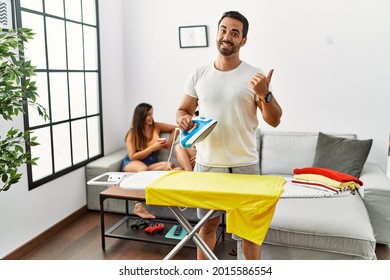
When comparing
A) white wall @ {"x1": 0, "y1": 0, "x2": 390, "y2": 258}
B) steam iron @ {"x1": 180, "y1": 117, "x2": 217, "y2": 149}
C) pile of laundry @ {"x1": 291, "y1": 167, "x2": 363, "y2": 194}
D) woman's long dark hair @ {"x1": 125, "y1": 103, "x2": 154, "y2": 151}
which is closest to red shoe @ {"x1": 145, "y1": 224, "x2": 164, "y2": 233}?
white wall @ {"x1": 0, "y1": 0, "x2": 390, "y2": 258}

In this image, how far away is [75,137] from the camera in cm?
333

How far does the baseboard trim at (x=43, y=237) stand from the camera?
2.59 meters

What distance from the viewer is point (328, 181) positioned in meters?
1.72

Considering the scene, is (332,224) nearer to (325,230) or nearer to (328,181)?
(325,230)

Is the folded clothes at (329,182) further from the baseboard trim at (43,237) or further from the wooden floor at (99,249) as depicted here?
the baseboard trim at (43,237)

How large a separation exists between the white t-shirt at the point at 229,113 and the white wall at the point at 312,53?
1823 millimetres

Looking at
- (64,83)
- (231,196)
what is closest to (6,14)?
(64,83)

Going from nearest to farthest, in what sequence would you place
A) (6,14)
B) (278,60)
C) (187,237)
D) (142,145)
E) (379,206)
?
1. (187,237)
2. (6,14)
3. (379,206)
4. (142,145)
5. (278,60)

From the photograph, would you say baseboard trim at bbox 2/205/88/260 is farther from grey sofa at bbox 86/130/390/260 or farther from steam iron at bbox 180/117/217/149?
steam iron at bbox 180/117/217/149

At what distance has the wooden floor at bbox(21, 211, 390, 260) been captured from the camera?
8.66 ft

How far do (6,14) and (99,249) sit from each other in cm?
172

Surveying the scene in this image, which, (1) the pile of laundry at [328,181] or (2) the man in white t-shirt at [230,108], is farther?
(2) the man in white t-shirt at [230,108]

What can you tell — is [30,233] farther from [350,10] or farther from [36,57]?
[350,10]

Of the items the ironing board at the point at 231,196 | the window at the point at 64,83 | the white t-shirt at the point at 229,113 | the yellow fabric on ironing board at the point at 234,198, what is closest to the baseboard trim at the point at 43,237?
the window at the point at 64,83
